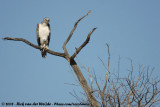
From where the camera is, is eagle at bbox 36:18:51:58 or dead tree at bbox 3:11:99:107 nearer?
dead tree at bbox 3:11:99:107

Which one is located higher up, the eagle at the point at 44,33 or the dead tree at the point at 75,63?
the eagle at the point at 44,33

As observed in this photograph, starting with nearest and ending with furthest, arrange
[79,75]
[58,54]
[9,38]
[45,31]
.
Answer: [79,75]
[58,54]
[9,38]
[45,31]

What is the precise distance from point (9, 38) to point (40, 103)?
2070 millimetres

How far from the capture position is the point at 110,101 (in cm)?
369

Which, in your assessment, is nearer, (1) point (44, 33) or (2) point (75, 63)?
(2) point (75, 63)

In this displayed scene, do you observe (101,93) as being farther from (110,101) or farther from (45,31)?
(45,31)

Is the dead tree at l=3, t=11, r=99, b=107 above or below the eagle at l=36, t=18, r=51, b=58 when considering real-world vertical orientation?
below

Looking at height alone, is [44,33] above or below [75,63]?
above

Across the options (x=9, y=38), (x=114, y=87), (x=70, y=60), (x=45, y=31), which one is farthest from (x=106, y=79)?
(x=45, y=31)

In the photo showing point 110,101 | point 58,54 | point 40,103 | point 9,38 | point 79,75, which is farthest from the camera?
point 40,103

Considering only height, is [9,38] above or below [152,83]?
above

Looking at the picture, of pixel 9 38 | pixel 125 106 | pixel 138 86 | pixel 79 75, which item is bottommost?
pixel 125 106

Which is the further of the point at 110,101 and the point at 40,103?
the point at 40,103

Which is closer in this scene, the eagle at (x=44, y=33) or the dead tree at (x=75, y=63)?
the dead tree at (x=75, y=63)
